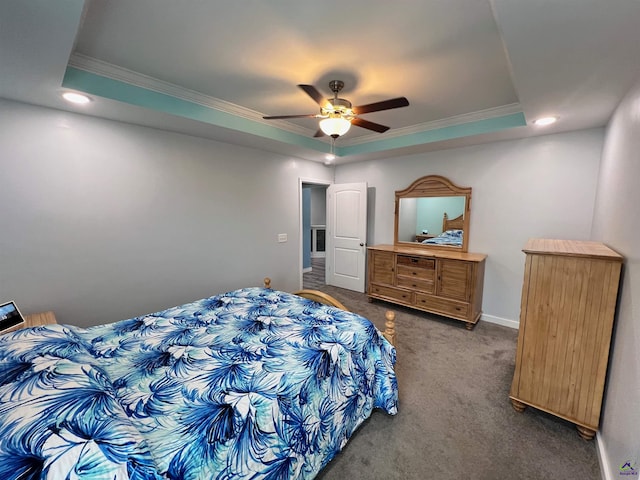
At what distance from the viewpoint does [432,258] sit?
342 cm

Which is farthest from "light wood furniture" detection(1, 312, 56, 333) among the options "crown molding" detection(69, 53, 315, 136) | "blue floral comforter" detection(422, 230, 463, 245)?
"blue floral comforter" detection(422, 230, 463, 245)

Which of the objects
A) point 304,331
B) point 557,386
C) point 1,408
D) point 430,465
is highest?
point 1,408

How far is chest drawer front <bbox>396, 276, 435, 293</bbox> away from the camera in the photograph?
11.4 ft

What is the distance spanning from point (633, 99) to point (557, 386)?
1916 mm

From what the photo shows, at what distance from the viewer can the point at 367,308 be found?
386 centimetres

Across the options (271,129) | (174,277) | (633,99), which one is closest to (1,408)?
(174,277)

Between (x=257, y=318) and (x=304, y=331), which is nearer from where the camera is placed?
(x=304, y=331)

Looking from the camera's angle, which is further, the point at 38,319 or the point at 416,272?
the point at 416,272

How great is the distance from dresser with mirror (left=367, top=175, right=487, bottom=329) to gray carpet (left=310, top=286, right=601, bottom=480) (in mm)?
838

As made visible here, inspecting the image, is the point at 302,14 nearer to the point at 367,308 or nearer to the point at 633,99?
the point at 633,99

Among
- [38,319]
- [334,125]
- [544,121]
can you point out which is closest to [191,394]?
[38,319]

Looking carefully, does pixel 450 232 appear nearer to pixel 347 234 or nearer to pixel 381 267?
pixel 381 267

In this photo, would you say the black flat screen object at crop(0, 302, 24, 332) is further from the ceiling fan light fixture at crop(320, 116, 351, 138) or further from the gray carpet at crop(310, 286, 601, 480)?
the ceiling fan light fixture at crop(320, 116, 351, 138)

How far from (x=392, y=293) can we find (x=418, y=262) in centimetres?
61
